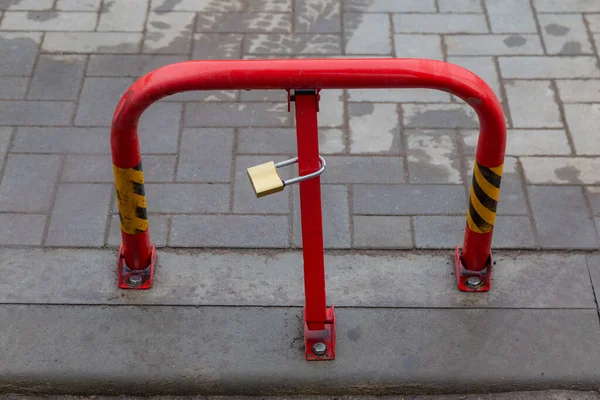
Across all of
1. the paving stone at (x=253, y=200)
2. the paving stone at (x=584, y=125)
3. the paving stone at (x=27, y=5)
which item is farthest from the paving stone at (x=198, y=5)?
the paving stone at (x=584, y=125)

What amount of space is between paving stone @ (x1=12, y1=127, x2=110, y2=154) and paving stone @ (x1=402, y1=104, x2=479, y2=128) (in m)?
1.59

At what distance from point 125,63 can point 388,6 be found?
166 cm

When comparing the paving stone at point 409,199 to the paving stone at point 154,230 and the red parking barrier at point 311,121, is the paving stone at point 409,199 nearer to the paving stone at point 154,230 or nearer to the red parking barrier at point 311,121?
the red parking barrier at point 311,121

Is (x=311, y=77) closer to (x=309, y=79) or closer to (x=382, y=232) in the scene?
(x=309, y=79)

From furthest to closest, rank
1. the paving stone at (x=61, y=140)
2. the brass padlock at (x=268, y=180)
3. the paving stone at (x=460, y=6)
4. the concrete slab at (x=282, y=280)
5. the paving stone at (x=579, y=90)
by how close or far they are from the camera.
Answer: the paving stone at (x=460, y=6), the paving stone at (x=579, y=90), the paving stone at (x=61, y=140), the concrete slab at (x=282, y=280), the brass padlock at (x=268, y=180)

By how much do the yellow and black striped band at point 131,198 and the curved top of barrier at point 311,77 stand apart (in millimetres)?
385

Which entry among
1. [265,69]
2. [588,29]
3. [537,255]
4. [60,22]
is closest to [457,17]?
[588,29]

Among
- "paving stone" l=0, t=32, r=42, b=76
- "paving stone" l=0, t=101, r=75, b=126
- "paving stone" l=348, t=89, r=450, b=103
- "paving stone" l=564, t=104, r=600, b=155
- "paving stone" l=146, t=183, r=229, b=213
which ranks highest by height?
"paving stone" l=0, t=32, r=42, b=76

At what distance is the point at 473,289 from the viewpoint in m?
3.71

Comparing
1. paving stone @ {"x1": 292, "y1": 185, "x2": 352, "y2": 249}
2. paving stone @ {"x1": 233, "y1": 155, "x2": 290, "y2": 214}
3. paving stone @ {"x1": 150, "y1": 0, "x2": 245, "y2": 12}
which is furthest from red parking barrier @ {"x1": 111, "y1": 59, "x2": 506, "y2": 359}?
paving stone @ {"x1": 150, "y1": 0, "x2": 245, "y2": 12}

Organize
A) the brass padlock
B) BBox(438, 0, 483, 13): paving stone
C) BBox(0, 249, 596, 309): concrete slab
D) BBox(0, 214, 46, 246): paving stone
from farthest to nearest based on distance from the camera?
1. BBox(438, 0, 483, 13): paving stone
2. BBox(0, 214, 46, 246): paving stone
3. BBox(0, 249, 596, 309): concrete slab
4. the brass padlock

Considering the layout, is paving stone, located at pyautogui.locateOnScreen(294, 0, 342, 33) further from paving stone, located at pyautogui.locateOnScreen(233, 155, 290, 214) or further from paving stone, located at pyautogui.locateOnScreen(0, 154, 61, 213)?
paving stone, located at pyautogui.locateOnScreen(0, 154, 61, 213)

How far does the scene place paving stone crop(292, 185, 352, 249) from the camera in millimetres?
3930

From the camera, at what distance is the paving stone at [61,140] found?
14.3ft
